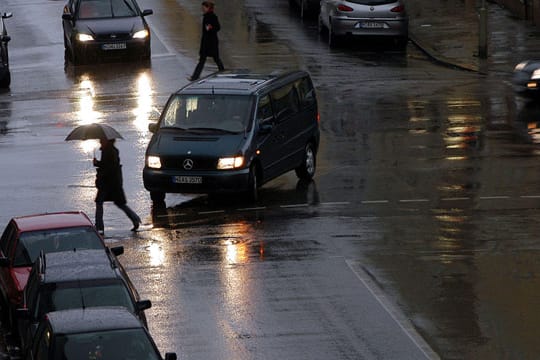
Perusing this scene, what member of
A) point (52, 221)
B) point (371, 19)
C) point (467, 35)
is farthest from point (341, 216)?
point (467, 35)

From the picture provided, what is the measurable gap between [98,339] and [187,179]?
9.67 metres

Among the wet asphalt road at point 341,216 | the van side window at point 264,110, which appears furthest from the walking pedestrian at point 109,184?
the van side window at point 264,110

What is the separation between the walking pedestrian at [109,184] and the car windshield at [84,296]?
608cm

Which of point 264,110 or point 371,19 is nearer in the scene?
point 264,110

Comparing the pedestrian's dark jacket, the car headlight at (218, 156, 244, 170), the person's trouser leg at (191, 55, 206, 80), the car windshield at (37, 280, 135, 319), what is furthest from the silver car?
the car windshield at (37, 280, 135, 319)

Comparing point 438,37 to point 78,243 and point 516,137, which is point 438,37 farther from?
point 78,243

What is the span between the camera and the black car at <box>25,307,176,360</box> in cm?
1191

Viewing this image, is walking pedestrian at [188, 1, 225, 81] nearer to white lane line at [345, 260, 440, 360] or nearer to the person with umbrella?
the person with umbrella

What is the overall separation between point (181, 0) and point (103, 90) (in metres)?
16.9

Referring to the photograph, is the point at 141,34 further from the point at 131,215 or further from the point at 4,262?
the point at 4,262

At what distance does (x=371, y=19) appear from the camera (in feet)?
123

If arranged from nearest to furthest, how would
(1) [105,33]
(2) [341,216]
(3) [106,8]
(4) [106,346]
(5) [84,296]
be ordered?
(4) [106,346]
(5) [84,296]
(2) [341,216]
(1) [105,33]
(3) [106,8]

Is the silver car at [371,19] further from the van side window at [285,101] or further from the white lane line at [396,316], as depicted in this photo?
the white lane line at [396,316]

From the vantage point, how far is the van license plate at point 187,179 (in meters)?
21.5
